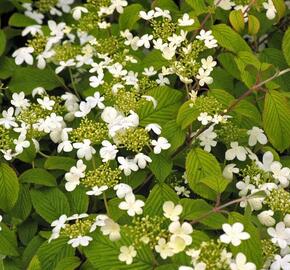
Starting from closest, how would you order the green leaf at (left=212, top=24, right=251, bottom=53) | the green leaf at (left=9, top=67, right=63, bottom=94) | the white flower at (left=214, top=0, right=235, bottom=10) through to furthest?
the green leaf at (left=212, top=24, right=251, bottom=53), the white flower at (left=214, top=0, right=235, bottom=10), the green leaf at (left=9, top=67, right=63, bottom=94)

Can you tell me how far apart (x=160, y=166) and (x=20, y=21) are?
2.75ft

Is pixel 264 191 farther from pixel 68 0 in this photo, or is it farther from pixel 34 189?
pixel 68 0

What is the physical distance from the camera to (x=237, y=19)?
1.61 metres

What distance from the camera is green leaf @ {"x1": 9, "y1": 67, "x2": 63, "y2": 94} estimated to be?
1.78m

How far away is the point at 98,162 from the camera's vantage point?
4.75 feet

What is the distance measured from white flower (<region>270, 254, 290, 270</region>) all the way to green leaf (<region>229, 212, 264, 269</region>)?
0.05 meters

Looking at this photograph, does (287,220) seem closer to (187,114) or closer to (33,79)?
(187,114)

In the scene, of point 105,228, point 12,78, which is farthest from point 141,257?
point 12,78

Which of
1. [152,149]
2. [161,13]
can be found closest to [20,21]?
[161,13]

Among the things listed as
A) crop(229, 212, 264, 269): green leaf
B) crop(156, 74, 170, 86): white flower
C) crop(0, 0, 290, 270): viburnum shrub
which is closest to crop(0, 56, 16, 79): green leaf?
crop(0, 0, 290, 270): viburnum shrub

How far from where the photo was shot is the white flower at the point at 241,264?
1117 mm

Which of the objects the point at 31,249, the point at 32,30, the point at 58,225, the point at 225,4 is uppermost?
the point at 225,4

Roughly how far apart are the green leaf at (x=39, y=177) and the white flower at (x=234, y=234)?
1.64 ft

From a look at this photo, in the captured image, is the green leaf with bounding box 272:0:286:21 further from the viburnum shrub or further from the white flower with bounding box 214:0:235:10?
the white flower with bounding box 214:0:235:10
